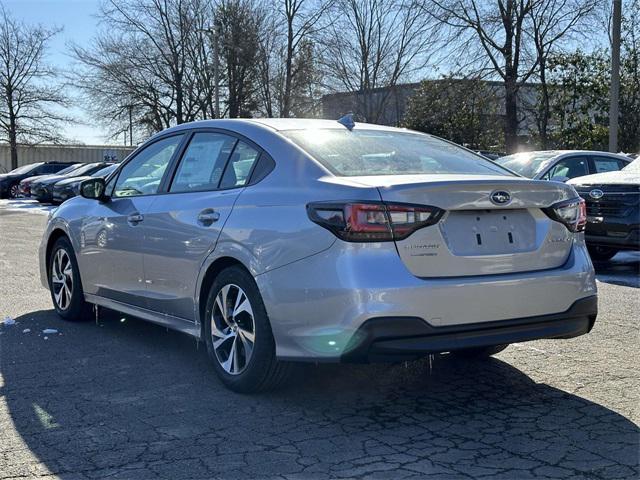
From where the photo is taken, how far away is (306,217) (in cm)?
386

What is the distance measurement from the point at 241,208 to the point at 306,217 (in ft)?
1.98

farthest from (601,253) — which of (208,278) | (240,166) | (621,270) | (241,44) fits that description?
(241,44)

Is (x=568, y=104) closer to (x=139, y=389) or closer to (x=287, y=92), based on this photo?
(x=287, y=92)

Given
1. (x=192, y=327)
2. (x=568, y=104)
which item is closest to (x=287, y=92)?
(x=568, y=104)

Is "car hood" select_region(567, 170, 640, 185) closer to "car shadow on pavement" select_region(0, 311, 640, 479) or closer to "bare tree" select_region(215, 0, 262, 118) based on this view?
"car shadow on pavement" select_region(0, 311, 640, 479)

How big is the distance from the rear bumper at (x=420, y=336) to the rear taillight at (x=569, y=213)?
58cm

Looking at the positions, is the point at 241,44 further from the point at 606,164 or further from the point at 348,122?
the point at 348,122

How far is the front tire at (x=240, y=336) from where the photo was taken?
13.5ft

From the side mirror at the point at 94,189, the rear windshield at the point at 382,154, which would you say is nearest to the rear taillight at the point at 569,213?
the rear windshield at the point at 382,154

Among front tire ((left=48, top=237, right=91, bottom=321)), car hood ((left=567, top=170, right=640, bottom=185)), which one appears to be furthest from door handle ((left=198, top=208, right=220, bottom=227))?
car hood ((left=567, top=170, right=640, bottom=185))

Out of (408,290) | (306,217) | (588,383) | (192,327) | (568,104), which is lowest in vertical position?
(588,383)

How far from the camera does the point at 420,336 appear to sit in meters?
3.67

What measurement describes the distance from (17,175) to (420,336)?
31479mm

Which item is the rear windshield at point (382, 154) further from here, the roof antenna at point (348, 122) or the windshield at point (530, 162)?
the windshield at point (530, 162)
